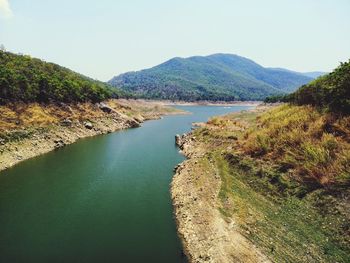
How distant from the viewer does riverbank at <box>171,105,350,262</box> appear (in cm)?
2058

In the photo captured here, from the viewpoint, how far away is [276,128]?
37.5m

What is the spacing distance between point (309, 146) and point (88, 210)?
22.3 m

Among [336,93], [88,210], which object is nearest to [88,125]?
[88,210]

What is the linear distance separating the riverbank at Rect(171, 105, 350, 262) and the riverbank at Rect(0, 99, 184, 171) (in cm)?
2817

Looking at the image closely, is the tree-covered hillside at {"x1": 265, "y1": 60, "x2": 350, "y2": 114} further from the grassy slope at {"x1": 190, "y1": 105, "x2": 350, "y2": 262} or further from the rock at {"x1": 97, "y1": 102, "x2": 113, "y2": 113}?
the rock at {"x1": 97, "y1": 102, "x2": 113, "y2": 113}

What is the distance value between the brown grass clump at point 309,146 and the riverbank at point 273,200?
81 millimetres

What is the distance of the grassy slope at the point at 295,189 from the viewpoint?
2038 centimetres

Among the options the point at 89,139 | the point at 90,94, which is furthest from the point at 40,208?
the point at 90,94

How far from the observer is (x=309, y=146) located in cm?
2862

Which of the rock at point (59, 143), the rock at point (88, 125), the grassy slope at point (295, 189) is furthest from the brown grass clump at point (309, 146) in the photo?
the rock at point (88, 125)

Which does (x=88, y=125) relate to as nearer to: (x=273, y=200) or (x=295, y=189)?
(x=273, y=200)

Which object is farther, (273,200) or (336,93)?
(336,93)

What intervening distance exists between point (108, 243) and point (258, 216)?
12081mm

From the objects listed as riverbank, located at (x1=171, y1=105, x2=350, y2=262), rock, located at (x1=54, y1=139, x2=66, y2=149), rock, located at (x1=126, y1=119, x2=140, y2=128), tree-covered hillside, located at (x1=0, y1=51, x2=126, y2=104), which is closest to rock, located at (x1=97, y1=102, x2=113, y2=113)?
tree-covered hillside, located at (x1=0, y1=51, x2=126, y2=104)
